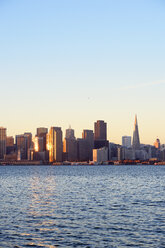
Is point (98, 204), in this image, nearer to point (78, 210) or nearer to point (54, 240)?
point (78, 210)

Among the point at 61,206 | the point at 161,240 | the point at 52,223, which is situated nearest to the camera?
the point at 161,240

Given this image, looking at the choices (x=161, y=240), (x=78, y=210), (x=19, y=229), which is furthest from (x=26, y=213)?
(x=161, y=240)

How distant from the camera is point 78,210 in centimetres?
6650

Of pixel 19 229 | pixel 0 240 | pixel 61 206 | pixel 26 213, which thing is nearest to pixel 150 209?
pixel 61 206

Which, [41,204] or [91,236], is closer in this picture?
[91,236]

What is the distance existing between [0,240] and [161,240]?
17856 mm

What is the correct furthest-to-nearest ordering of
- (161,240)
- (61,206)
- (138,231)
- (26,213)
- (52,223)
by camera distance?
(61,206)
(26,213)
(52,223)
(138,231)
(161,240)

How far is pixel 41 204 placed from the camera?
75188 millimetres

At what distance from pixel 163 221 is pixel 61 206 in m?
22.2

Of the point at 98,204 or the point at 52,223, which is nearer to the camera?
the point at 52,223

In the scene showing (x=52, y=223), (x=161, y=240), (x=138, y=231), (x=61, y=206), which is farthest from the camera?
(x=61, y=206)

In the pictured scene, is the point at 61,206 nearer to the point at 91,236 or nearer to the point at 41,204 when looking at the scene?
the point at 41,204

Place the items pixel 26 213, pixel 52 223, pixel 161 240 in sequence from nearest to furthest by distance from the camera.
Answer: pixel 161 240
pixel 52 223
pixel 26 213

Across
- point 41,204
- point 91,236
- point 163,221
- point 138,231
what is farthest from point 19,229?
point 41,204
